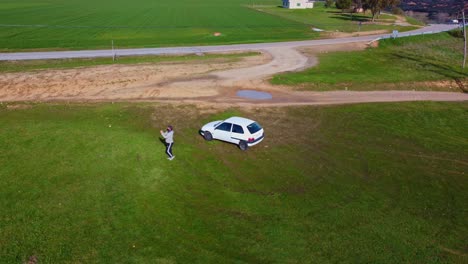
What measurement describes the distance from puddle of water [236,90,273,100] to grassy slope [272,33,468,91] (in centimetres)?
371

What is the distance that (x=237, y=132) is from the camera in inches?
906

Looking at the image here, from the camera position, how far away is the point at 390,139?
25.5 metres

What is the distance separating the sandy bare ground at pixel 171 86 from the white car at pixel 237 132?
331 inches

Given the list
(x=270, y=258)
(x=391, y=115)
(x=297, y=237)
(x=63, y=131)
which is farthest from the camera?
(x=391, y=115)

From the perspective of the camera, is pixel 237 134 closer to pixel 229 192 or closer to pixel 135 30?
pixel 229 192

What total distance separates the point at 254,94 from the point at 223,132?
1226cm

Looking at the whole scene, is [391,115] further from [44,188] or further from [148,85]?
[44,188]

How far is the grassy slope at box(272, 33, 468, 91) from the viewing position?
38.8m

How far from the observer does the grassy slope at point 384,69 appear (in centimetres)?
3884

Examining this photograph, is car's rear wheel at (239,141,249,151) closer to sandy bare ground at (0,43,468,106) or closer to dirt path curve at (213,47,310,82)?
sandy bare ground at (0,43,468,106)

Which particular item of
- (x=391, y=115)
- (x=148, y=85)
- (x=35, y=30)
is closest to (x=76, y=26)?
(x=35, y=30)

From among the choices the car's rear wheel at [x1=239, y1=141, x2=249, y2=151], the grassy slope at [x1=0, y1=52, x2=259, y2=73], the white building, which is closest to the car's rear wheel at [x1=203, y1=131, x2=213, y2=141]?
the car's rear wheel at [x1=239, y1=141, x2=249, y2=151]

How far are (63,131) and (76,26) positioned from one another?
58.8m

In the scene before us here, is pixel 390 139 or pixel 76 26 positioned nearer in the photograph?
pixel 390 139
